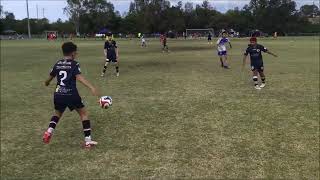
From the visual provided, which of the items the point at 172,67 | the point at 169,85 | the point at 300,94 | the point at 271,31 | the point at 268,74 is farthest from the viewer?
the point at 271,31

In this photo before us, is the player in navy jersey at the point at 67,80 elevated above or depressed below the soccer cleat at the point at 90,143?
above

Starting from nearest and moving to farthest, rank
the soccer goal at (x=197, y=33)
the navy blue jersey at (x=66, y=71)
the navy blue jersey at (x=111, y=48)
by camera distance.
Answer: the navy blue jersey at (x=66, y=71), the navy blue jersey at (x=111, y=48), the soccer goal at (x=197, y=33)

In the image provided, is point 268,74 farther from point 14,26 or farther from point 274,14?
point 14,26

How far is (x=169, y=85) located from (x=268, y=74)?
637cm

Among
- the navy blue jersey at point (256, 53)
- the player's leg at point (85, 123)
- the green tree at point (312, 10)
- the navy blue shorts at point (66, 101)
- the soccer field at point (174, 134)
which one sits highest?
the green tree at point (312, 10)

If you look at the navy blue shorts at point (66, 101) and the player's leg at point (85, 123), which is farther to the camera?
the player's leg at point (85, 123)

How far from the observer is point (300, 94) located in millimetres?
17609

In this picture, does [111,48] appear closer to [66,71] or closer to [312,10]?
[66,71]

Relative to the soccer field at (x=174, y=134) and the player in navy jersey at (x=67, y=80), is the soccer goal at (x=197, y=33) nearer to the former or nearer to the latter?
the soccer field at (x=174, y=134)

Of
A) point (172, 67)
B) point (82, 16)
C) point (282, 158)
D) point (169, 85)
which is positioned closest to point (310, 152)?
point (282, 158)

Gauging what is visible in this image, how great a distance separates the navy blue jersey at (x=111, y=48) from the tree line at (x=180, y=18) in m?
110

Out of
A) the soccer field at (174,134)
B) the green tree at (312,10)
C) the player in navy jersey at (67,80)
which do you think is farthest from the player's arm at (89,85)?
the green tree at (312,10)

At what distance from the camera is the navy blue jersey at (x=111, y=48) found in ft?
78.1

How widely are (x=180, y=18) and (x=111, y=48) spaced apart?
114950 millimetres
